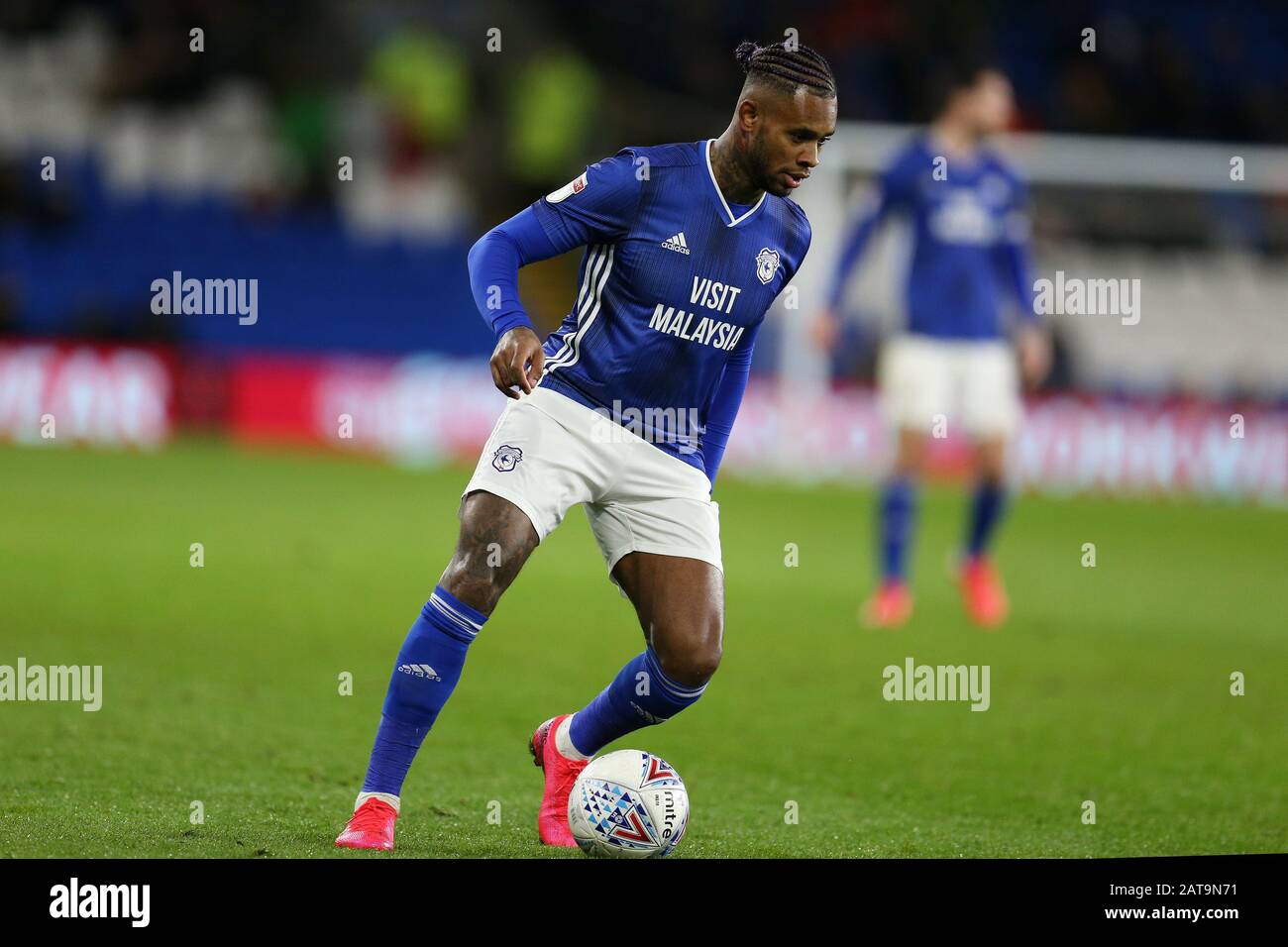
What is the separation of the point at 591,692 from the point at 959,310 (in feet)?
12.2

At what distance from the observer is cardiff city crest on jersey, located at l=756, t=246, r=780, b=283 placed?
4840 mm

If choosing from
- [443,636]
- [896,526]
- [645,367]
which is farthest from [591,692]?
[896,526]

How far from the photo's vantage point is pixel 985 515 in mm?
9594

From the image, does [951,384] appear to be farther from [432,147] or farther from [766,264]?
[432,147]

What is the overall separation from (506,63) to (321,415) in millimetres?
6665

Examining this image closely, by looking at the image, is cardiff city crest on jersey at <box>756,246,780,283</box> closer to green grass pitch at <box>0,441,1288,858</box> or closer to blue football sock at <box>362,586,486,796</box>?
blue football sock at <box>362,586,486,796</box>

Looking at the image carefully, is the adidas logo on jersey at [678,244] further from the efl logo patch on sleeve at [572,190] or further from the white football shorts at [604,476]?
the white football shorts at [604,476]

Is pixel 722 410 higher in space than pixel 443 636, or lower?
higher

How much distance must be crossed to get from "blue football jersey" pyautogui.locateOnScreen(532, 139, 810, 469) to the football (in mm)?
915

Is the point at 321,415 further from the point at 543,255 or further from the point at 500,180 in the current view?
the point at 543,255

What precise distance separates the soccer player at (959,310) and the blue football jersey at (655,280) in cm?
463

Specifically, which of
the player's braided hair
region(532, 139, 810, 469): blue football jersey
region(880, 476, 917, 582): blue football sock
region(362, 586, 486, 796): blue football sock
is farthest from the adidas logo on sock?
region(880, 476, 917, 582): blue football sock

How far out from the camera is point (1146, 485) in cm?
1786

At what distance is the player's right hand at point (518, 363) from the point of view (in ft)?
13.9
